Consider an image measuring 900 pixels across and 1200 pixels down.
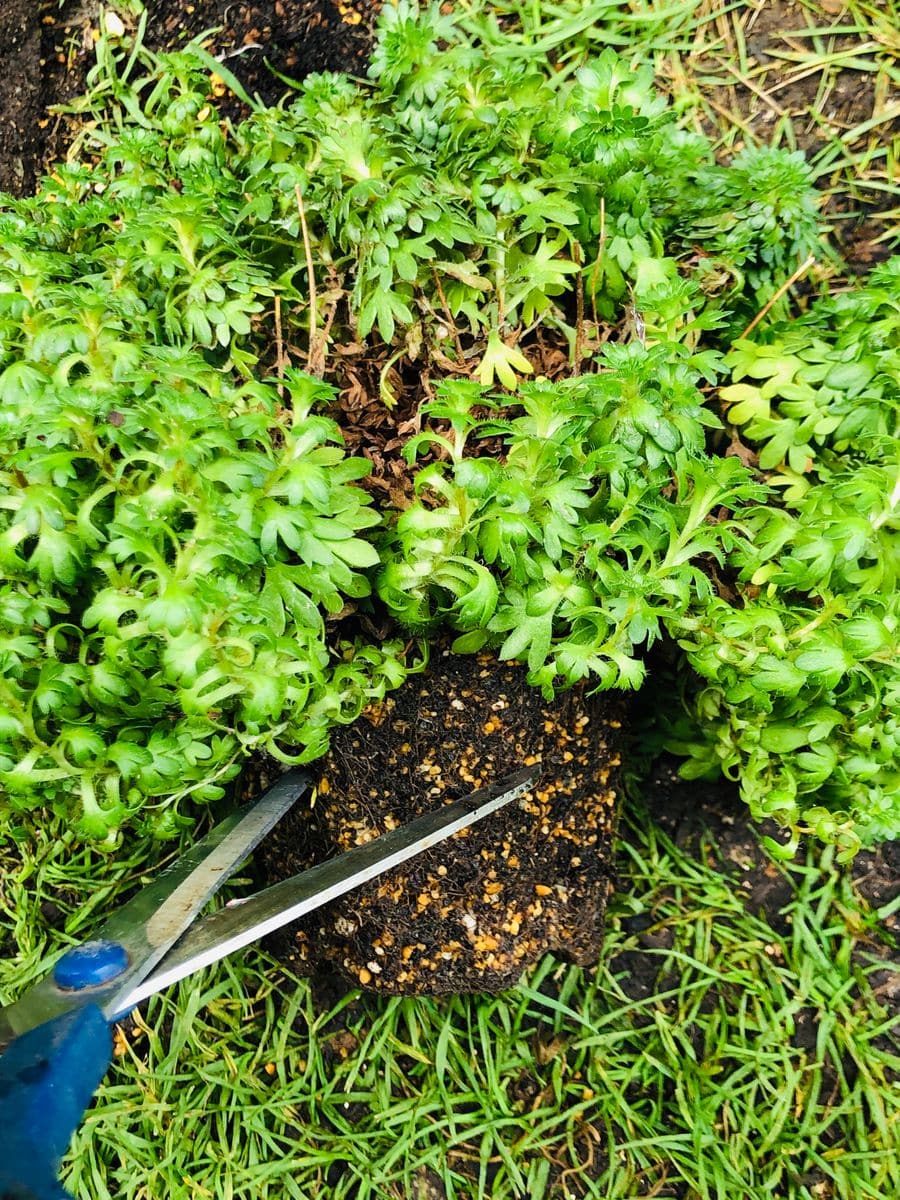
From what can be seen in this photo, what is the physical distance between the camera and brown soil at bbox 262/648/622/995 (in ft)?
6.44

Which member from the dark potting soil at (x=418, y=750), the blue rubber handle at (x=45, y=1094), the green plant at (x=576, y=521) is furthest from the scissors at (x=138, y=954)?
the green plant at (x=576, y=521)

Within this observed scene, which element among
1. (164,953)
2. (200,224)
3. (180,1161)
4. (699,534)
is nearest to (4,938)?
(180,1161)

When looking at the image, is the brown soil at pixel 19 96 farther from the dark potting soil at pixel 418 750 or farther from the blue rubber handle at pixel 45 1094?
the blue rubber handle at pixel 45 1094

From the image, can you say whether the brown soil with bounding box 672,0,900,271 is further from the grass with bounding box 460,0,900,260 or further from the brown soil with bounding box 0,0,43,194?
the brown soil with bounding box 0,0,43,194

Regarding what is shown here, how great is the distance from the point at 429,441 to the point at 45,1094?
1235 millimetres

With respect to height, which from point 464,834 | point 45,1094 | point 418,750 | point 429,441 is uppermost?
point 429,441

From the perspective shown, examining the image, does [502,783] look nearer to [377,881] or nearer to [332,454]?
[377,881]

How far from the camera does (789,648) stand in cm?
165

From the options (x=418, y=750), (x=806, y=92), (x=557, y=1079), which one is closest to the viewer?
(x=418, y=750)

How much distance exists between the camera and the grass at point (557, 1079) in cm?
223

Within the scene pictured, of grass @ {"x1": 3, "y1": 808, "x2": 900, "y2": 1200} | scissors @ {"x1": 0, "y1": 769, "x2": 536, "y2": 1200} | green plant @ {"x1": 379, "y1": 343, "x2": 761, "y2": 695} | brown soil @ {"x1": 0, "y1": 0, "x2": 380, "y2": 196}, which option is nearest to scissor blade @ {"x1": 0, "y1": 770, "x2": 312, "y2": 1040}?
scissors @ {"x1": 0, "y1": 769, "x2": 536, "y2": 1200}

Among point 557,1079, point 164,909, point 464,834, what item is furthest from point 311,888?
point 557,1079

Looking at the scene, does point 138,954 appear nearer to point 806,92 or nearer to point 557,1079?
point 557,1079

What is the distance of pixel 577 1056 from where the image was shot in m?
2.35
